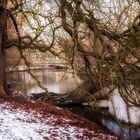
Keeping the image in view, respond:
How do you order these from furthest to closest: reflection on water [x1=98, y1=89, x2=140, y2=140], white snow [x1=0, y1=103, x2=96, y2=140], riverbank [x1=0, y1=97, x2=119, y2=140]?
reflection on water [x1=98, y1=89, x2=140, y2=140]
riverbank [x1=0, y1=97, x2=119, y2=140]
white snow [x1=0, y1=103, x2=96, y2=140]

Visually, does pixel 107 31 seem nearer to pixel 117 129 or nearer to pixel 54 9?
pixel 54 9

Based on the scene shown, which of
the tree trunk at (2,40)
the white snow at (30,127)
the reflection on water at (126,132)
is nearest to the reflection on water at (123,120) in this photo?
the reflection on water at (126,132)

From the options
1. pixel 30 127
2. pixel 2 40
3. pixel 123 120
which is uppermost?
pixel 2 40

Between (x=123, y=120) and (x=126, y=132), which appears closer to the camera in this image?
(x=126, y=132)

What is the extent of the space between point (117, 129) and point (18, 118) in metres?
5.46

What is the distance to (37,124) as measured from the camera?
14.6m

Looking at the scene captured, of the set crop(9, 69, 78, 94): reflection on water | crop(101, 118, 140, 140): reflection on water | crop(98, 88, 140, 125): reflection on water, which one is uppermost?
crop(9, 69, 78, 94): reflection on water

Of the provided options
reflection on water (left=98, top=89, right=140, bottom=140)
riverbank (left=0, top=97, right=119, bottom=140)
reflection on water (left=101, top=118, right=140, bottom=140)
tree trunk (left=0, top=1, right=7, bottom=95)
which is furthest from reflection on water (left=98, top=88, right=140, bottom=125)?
tree trunk (left=0, top=1, right=7, bottom=95)

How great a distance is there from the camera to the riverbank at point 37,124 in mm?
12844

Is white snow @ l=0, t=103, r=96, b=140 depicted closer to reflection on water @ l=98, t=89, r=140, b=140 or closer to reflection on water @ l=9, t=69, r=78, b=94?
reflection on water @ l=98, t=89, r=140, b=140

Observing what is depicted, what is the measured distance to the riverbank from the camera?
12.8 metres

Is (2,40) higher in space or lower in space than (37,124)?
higher

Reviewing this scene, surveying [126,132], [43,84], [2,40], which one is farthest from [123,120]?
[43,84]

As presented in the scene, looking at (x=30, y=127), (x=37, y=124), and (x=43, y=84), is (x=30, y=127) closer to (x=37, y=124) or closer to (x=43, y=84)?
(x=37, y=124)
